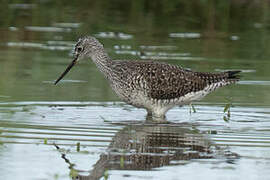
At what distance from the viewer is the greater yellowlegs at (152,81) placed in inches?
430

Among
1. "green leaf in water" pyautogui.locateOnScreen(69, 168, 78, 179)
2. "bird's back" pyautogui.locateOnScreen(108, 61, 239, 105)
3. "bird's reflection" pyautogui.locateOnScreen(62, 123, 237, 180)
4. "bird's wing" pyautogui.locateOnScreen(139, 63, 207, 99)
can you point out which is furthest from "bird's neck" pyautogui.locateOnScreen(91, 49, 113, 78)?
"green leaf in water" pyautogui.locateOnScreen(69, 168, 78, 179)

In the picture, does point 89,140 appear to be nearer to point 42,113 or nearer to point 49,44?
point 42,113

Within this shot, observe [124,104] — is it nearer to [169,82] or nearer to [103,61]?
[103,61]

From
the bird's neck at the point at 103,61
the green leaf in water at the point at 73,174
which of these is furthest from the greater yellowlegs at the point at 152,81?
the green leaf in water at the point at 73,174

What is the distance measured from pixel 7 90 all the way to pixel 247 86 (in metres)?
4.21

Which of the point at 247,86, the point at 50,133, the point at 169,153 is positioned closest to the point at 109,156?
the point at 169,153

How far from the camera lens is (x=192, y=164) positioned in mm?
8055

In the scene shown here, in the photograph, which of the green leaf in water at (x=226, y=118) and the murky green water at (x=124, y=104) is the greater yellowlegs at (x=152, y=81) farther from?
the green leaf in water at (x=226, y=118)

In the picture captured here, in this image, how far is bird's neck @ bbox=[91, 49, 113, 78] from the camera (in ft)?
37.0

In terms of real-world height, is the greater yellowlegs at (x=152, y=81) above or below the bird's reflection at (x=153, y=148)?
above

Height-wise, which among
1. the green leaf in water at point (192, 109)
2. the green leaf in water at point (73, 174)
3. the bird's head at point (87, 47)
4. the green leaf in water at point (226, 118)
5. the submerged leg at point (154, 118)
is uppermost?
the bird's head at point (87, 47)

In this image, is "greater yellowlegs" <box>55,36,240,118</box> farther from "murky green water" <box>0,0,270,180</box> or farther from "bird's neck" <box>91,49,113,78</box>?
"murky green water" <box>0,0,270,180</box>

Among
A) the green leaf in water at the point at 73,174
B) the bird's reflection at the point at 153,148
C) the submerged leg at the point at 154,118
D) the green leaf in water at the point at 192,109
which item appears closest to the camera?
the green leaf in water at the point at 73,174

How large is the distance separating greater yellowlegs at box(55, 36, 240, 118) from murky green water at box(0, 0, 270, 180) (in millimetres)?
290
